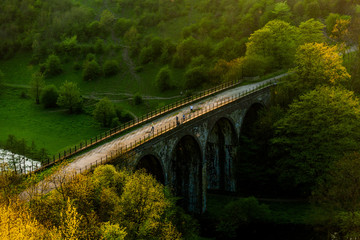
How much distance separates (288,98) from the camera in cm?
7081

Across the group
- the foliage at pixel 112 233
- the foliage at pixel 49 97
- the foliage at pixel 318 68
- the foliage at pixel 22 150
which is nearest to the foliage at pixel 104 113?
the foliage at pixel 49 97

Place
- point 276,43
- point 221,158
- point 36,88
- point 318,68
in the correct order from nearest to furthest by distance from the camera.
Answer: point 318,68, point 221,158, point 276,43, point 36,88

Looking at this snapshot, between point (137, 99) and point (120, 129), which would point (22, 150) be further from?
point (137, 99)

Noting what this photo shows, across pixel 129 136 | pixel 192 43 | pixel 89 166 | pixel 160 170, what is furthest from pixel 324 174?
pixel 192 43

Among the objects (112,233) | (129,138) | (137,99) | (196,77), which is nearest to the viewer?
(112,233)

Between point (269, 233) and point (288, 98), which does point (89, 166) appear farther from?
point (288, 98)

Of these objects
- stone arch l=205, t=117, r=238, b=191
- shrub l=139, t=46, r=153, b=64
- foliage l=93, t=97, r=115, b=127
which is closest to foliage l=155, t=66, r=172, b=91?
shrub l=139, t=46, r=153, b=64

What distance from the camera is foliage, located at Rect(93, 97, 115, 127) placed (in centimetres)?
9731

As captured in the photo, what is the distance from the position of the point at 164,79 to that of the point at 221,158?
2028 inches

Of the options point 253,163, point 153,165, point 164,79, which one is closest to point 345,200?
point 153,165

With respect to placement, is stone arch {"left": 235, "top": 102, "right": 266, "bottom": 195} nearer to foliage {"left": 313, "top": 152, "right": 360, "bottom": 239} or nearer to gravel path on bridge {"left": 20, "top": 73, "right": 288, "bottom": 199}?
gravel path on bridge {"left": 20, "top": 73, "right": 288, "bottom": 199}

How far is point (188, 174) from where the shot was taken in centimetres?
5969

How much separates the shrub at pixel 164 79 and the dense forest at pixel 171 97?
415 millimetres

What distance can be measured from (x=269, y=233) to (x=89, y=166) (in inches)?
1017
